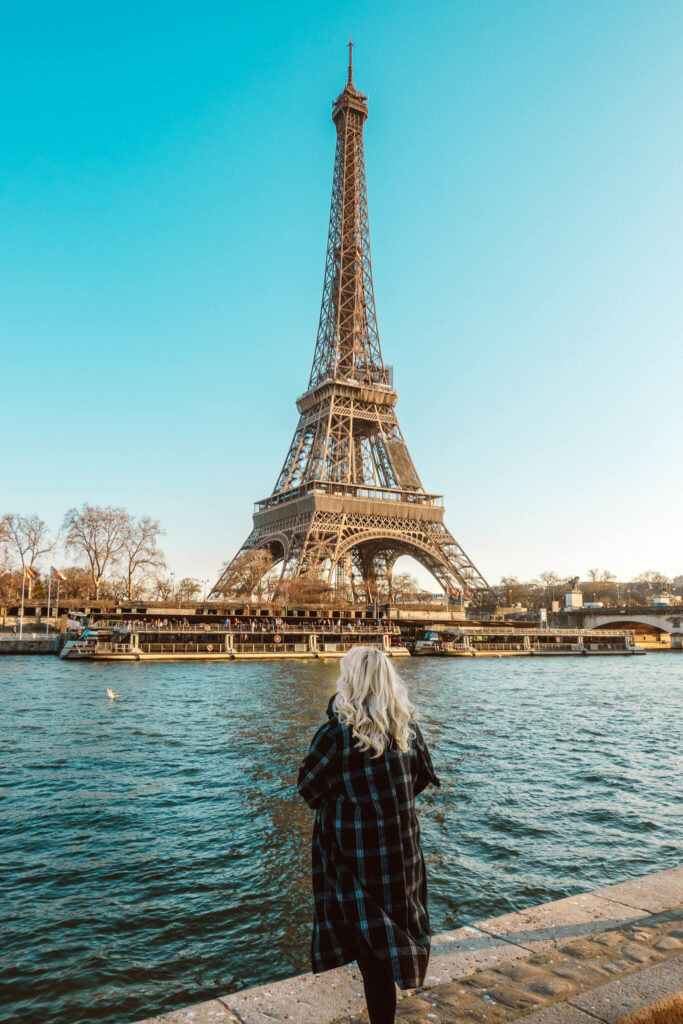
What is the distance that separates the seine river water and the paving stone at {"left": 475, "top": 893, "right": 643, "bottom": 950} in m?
1.98

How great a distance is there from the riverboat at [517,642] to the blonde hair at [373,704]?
200 feet

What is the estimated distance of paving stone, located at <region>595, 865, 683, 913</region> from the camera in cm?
617

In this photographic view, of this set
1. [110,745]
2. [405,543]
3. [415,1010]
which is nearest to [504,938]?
[415,1010]

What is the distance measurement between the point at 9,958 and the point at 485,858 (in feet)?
19.5

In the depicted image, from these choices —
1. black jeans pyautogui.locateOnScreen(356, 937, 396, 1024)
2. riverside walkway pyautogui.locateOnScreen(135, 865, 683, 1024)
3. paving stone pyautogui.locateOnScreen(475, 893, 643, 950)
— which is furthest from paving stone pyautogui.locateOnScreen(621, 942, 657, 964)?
black jeans pyautogui.locateOnScreen(356, 937, 396, 1024)

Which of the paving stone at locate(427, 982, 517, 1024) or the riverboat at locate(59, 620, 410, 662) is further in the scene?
the riverboat at locate(59, 620, 410, 662)

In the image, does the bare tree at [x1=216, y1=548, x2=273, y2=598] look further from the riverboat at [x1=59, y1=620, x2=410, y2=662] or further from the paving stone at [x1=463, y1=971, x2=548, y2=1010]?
the paving stone at [x1=463, y1=971, x2=548, y2=1010]

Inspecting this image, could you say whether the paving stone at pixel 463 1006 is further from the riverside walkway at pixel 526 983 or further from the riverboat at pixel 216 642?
the riverboat at pixel 216 642

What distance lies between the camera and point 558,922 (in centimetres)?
589

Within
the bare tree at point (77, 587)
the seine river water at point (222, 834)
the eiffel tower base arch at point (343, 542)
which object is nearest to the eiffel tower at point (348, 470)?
the eiffel tower base arch at point (343, 542)

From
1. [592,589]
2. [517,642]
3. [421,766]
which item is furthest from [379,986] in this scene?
[592,589]

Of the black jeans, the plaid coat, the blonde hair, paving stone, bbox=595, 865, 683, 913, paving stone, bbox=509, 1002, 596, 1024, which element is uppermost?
the blonde hair

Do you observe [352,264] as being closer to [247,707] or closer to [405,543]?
[405,543]

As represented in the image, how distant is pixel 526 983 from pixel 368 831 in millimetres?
2145
